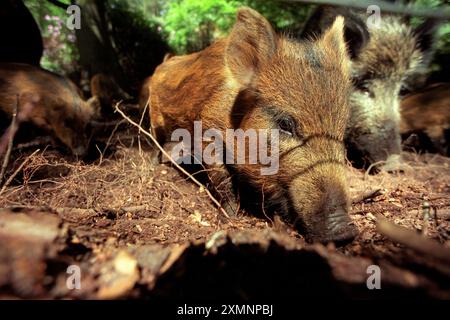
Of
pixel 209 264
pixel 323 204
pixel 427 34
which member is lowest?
pixel 209 264

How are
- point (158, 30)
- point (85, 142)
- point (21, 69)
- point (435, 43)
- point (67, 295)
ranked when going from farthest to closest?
point (158, 30)
point (435, 43)
point (21, 69)
point (85, 142)
point (67, 295)

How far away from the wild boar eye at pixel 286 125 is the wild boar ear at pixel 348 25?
2.64 metres

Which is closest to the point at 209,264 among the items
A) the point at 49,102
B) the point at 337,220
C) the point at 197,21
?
the point at 337,220

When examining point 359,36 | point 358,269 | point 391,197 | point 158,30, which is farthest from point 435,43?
point 158,30

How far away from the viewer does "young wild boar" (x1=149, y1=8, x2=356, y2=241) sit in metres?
2.75

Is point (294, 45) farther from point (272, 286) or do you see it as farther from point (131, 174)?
point (272, 286)

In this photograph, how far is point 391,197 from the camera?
A: 12.2 feet

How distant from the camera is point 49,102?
555 centimetres

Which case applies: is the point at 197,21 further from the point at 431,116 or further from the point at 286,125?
the point at 286,125

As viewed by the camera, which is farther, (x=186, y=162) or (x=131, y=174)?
(x=186, y=162)

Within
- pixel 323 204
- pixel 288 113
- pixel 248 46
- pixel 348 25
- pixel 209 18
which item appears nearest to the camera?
pixel 323 204

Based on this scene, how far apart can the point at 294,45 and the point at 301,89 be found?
2.03ft

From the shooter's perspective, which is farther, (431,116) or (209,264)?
(431,116)

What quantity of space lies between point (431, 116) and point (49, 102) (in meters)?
6.46
